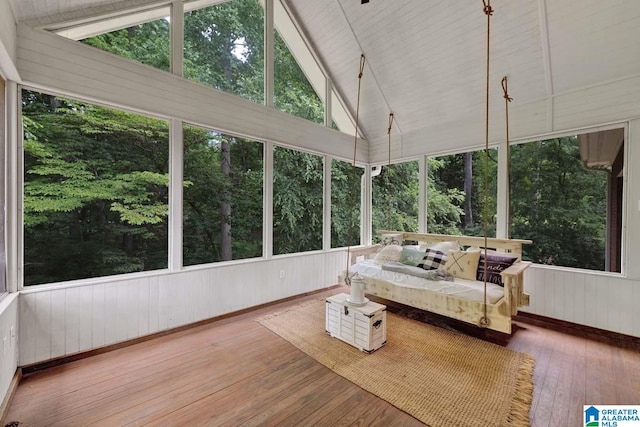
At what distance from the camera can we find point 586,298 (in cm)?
322

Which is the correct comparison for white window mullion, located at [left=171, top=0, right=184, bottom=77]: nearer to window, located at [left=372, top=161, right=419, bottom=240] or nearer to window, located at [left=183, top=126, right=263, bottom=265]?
window, located at [left=183, top=126, right=263, bottom=265]

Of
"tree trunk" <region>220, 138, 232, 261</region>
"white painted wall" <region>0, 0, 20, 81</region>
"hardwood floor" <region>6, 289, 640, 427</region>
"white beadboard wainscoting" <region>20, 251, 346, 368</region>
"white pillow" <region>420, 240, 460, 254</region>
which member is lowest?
"hardwood floor" <region>6, 289, 640, 427</region>

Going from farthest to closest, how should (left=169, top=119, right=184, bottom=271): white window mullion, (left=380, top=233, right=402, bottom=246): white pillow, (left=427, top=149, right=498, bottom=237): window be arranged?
(left=380, top=233, right=402, bottom=246): white pillow → (left=427, top=149, right=498, bottom=237): window → (left=169, top=119, right=184, bottom=271): white window mullion

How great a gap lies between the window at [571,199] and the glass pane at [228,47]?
3.81 meters

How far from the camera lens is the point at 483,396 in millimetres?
2049

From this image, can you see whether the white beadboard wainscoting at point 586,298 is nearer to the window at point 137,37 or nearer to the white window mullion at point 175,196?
the white window mullion at point 175,196

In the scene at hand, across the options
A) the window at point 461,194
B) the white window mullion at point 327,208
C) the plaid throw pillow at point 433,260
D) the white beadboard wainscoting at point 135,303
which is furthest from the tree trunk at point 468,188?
the white beadboard wainscoting at point 135,303

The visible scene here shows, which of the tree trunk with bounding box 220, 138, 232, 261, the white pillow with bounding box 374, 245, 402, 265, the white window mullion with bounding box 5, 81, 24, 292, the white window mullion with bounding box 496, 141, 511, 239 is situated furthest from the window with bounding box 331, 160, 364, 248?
the white window mullion with bounding box 5, 81, 24, 292

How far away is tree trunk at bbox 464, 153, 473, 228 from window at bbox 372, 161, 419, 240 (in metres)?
0.80

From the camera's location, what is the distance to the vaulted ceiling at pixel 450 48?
2836 millimetres

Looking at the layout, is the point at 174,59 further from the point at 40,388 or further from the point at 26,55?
the point at 40,388

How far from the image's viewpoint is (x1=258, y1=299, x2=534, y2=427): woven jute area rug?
1.91 meters

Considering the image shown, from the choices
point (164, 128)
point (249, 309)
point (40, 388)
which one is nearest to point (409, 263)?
point (249, 309)

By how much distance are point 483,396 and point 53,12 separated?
15.5 feet
